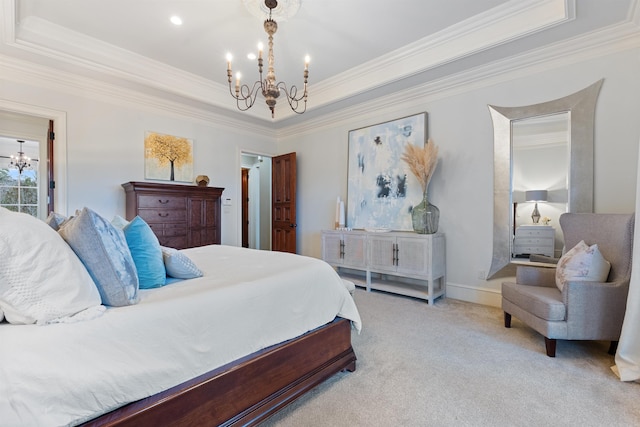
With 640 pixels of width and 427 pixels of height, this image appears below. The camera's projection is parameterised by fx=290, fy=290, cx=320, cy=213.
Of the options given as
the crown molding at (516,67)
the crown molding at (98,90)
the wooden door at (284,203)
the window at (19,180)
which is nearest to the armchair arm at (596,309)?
the crown molding at (516,67)

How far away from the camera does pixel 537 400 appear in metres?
1.65

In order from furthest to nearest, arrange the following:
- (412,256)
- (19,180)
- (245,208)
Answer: (245,208) < (19,180) < (412,256)

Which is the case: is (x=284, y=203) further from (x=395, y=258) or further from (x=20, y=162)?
(x=20, y=162)

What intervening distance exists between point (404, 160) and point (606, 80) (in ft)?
6.45

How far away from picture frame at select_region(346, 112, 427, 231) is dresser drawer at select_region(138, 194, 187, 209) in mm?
2411

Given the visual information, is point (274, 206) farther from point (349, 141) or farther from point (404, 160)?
point (404, 160)

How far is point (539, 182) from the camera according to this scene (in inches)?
119

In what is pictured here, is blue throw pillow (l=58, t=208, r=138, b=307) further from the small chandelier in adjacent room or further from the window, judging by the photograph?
the small chandelier in adjacent room

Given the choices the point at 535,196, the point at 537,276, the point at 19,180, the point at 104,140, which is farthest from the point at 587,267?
the point at 19,180

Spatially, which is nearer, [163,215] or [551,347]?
[551,347]

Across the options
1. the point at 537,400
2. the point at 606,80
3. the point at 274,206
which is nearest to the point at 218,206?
the point at 274,206

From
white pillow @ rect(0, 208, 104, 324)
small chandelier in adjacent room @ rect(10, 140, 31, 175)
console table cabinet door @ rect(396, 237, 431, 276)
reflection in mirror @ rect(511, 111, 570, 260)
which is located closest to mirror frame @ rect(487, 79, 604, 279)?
reflection in mirror @ rect(511, 111, 570, 260)

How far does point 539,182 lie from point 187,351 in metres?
3.49

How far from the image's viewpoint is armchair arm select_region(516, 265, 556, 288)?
2.57 meters
